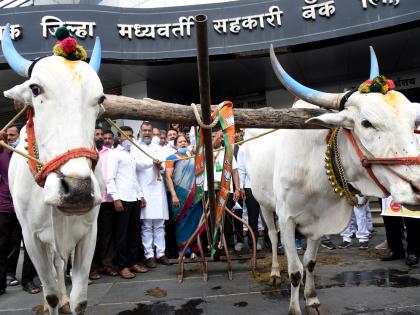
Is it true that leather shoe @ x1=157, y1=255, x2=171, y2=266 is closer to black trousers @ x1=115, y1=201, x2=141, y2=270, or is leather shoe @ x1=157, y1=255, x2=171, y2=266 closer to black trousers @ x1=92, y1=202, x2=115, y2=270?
black trousers @ x1=115, y1=201, x2=141, y2=270

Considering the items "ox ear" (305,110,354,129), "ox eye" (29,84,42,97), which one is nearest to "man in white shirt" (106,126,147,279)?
"ox eye" (29,84,42,97)

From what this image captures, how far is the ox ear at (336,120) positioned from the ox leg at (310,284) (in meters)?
1.30

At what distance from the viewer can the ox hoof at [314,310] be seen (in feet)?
11.5

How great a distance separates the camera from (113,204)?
17.2 feet

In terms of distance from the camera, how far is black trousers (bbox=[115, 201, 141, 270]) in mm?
5215

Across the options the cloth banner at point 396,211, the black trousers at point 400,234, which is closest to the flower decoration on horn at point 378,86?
the cloth banner at point 396,211

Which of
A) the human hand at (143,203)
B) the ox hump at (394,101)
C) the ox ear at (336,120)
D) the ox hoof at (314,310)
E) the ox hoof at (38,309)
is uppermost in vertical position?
the ox hump at (394,101)

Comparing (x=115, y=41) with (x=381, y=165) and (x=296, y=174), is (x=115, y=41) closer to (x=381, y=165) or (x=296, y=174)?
(x=296, y=174)

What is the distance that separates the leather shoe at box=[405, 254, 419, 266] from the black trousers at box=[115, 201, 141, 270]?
12.2ft

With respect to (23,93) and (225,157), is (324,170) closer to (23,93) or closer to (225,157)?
(225,157)

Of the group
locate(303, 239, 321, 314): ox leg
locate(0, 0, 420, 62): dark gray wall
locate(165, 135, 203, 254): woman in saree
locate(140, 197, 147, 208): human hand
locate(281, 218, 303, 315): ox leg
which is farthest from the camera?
locate(0, 0, 420, 62): dark gray wall

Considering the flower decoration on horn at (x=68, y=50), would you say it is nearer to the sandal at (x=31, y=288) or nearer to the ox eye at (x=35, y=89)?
the ox eye at (x=35, y=89)

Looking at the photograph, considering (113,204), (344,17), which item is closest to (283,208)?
(113,204)

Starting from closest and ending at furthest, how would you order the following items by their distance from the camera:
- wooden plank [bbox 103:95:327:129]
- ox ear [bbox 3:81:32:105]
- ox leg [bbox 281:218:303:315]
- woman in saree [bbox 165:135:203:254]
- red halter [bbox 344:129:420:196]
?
ox ear [bbox 3:81:32:105], red halter [bbox 344:129:420:196], wooden plank [bbox 103:95:327:129], ox leg [bbox 281:218:303:315], woman in saree [bbox 165:135:203:254]
